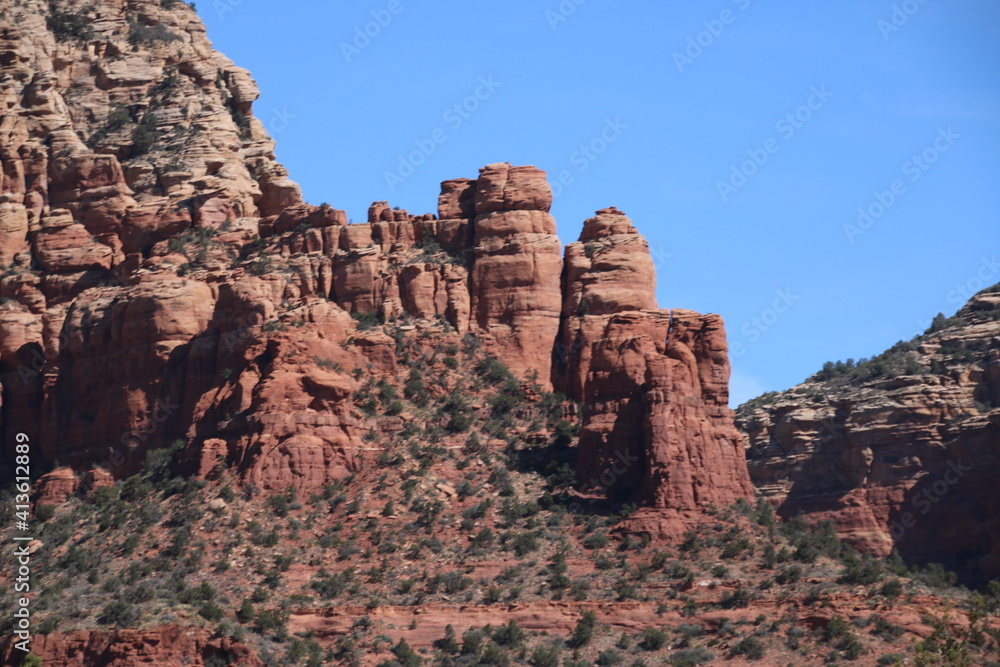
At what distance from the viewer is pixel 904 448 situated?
484 ft

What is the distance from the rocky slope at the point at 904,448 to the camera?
5527 inches

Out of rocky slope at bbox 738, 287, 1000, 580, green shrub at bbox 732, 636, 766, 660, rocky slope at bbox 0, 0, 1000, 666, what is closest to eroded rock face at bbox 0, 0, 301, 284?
rocky slope at bbox 0, 0, 1000, 666

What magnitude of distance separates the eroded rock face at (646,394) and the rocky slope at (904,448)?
2323 cm

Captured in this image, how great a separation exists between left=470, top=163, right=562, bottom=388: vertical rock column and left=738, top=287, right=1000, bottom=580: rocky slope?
26.4 metres

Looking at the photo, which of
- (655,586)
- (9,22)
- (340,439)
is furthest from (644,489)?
(9,22)

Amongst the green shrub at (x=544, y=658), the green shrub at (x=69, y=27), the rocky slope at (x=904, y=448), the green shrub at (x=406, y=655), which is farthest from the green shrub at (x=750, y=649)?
the green shrub at (x=69, y=27)

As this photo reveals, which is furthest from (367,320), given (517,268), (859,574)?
(859,574)

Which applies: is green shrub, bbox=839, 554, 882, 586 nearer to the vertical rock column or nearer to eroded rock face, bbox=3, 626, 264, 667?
the vertical rock column

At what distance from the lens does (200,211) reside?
438 feet

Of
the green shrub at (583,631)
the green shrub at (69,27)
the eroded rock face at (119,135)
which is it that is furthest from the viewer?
the green shrub at (69,27)

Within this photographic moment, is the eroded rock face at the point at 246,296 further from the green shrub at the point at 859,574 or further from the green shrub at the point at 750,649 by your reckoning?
the green shrub at the point at 750,649

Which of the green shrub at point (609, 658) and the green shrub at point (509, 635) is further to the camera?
the green shrub at point (509, 635)

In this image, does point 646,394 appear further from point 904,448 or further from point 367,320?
point 904,448

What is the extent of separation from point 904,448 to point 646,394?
116 feet
